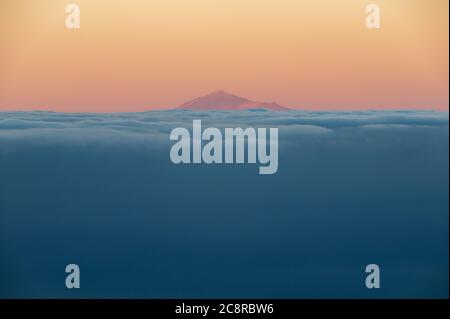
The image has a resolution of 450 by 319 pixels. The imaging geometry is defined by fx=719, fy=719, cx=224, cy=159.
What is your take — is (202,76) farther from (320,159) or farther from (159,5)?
(320,159)

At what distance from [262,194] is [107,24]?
4.21ft

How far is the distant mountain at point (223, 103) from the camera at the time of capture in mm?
3986

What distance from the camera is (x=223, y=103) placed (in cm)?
399

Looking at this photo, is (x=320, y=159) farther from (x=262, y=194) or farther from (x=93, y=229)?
(x=93, y=229)

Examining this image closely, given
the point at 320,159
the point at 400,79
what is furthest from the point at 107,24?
the point at 400,79

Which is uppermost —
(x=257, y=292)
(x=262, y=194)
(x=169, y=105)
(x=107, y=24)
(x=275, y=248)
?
(x=107, y=24)

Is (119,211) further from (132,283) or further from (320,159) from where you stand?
(320,159)

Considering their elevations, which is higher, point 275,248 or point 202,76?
point 202,76

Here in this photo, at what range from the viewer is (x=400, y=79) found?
3.99 meters

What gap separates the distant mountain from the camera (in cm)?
399

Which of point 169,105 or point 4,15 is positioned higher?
point 4,15

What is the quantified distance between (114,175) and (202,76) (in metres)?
0.74

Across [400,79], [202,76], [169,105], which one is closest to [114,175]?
[169,105]

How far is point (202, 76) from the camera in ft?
13.2
